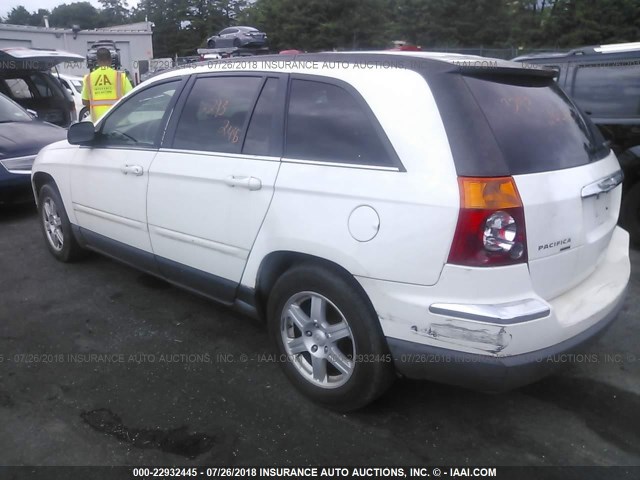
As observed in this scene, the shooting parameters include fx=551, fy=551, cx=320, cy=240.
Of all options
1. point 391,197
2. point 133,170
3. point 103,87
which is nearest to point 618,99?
point 391,197

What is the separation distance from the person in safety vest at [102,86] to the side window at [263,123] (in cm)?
511

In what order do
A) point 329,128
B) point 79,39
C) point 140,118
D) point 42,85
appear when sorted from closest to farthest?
point 329,128
point 140,118
point 42,85
point 79,39

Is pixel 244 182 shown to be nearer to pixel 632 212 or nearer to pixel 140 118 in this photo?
pixel 140 118

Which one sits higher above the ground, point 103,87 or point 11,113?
point 103,87

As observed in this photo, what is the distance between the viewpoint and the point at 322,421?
9.14 ft

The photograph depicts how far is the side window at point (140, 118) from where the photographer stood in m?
3.69

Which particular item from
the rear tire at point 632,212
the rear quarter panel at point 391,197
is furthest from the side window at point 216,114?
the rear tire at point 632,212

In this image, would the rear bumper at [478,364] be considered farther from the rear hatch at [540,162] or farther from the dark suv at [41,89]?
the dark suv at [41,89]

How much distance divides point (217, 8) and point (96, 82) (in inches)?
2246

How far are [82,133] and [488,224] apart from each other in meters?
3.17

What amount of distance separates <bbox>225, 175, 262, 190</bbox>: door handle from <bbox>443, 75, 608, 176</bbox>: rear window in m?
1.09

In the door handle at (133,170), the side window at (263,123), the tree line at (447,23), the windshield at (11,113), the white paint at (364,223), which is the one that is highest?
the tree line at (447,23)

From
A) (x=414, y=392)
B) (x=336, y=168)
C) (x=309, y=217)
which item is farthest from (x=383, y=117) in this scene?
(x=414, y=392)

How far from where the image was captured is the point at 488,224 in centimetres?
224
